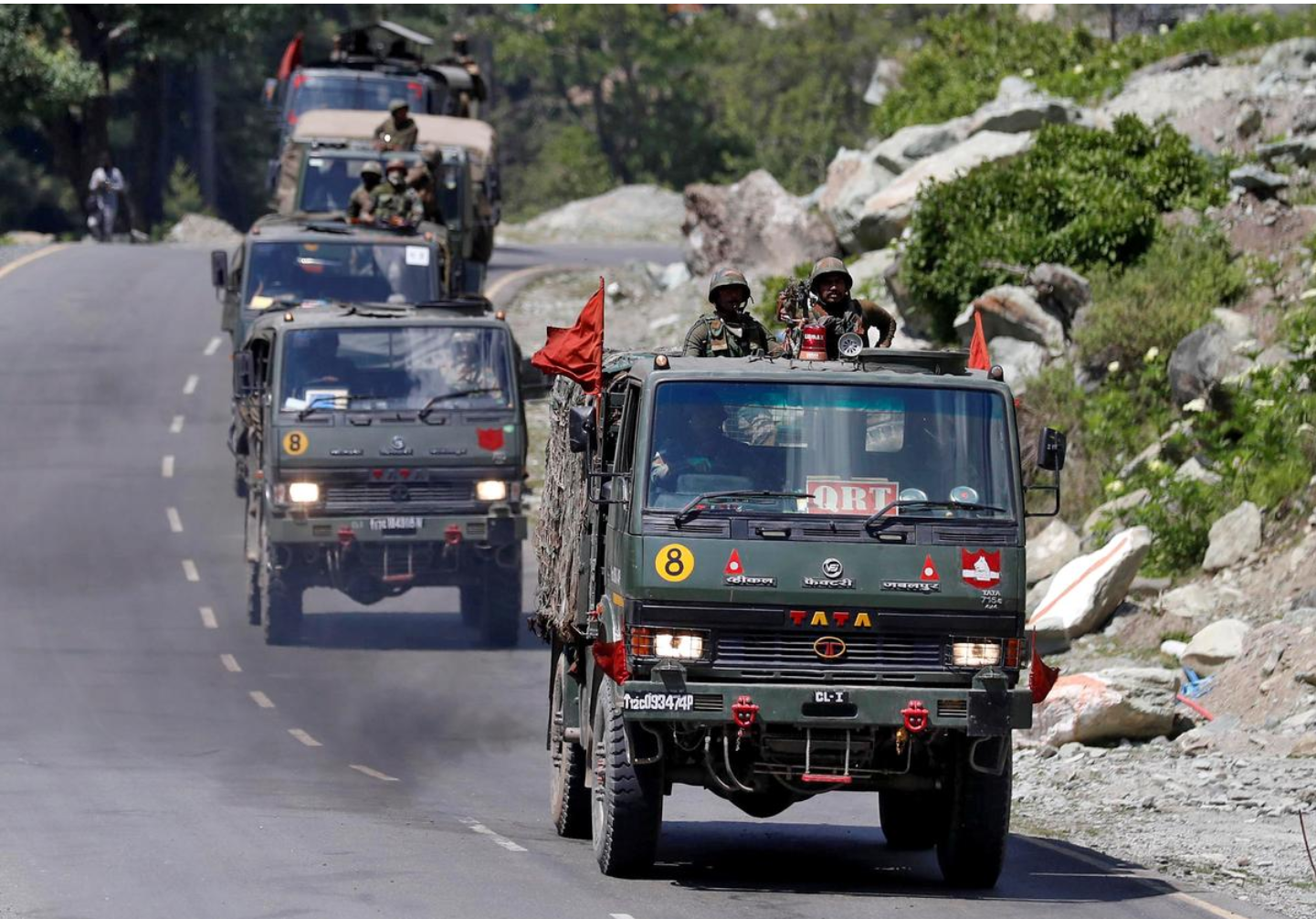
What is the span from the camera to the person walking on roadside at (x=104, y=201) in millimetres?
55250

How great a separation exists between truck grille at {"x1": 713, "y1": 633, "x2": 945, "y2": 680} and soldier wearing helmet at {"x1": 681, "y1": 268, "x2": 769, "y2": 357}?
6.50 feet

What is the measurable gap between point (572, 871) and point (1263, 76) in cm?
2570

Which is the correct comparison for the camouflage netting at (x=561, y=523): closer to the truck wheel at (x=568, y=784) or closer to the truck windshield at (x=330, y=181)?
the truck wheel at (x=568, y=784)

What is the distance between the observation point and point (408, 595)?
26875 mm

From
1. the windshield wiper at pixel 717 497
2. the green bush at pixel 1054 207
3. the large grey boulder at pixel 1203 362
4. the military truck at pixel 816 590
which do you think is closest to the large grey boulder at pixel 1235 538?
the large grey boulder at pixel 1203 362

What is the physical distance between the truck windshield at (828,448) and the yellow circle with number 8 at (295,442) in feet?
34.3

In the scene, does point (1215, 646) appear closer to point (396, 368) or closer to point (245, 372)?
point (396, 368)

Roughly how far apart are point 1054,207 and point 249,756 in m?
15.2

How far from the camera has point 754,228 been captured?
3731 centimetres

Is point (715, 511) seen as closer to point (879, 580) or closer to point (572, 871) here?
point (879, 580)

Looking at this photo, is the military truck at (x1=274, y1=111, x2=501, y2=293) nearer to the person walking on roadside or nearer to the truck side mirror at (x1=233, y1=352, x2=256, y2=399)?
the truck side mirror at (x1=233, y1=352, x2=256, y2=399)

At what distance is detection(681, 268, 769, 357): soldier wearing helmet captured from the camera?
507 inches

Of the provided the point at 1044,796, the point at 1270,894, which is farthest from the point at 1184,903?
the point at 1044,796

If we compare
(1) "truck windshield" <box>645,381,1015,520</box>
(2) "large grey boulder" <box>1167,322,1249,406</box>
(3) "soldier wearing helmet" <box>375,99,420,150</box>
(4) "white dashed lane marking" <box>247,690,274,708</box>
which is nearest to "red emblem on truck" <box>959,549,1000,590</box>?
(1) "truck windshield" <box>645,381,1015,520</box>
